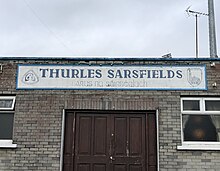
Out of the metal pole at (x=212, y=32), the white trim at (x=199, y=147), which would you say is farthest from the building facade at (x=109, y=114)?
the metal pole at (x=212, y=32)

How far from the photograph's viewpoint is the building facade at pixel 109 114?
32.1ft

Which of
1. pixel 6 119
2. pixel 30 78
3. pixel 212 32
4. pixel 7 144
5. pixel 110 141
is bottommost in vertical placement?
pixel 7 144

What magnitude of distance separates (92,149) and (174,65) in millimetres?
3018

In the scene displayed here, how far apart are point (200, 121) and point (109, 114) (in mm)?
2329

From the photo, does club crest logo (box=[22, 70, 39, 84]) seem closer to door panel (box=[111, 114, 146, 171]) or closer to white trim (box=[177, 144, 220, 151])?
door panel (box=[111, 114, 146, 171])

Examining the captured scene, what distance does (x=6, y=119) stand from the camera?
10.2 metres

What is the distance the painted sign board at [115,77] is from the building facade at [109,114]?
0.03 m

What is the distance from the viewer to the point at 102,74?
10219mm

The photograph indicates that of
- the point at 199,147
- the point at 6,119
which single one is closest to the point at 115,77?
the point at 199,147

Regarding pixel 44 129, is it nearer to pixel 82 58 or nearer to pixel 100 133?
pixel 100 133

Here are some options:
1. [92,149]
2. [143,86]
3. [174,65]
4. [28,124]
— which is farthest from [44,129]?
[174,65]

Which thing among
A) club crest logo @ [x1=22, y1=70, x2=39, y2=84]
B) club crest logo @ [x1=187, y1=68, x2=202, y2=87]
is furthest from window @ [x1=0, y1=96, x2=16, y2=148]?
club crest logo @ [x1=187, y1=68, x2=202, y2=87]

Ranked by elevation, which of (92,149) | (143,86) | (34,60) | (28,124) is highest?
(34,60)

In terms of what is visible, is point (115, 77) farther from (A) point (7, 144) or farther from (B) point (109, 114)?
(A) point (7, 144)
